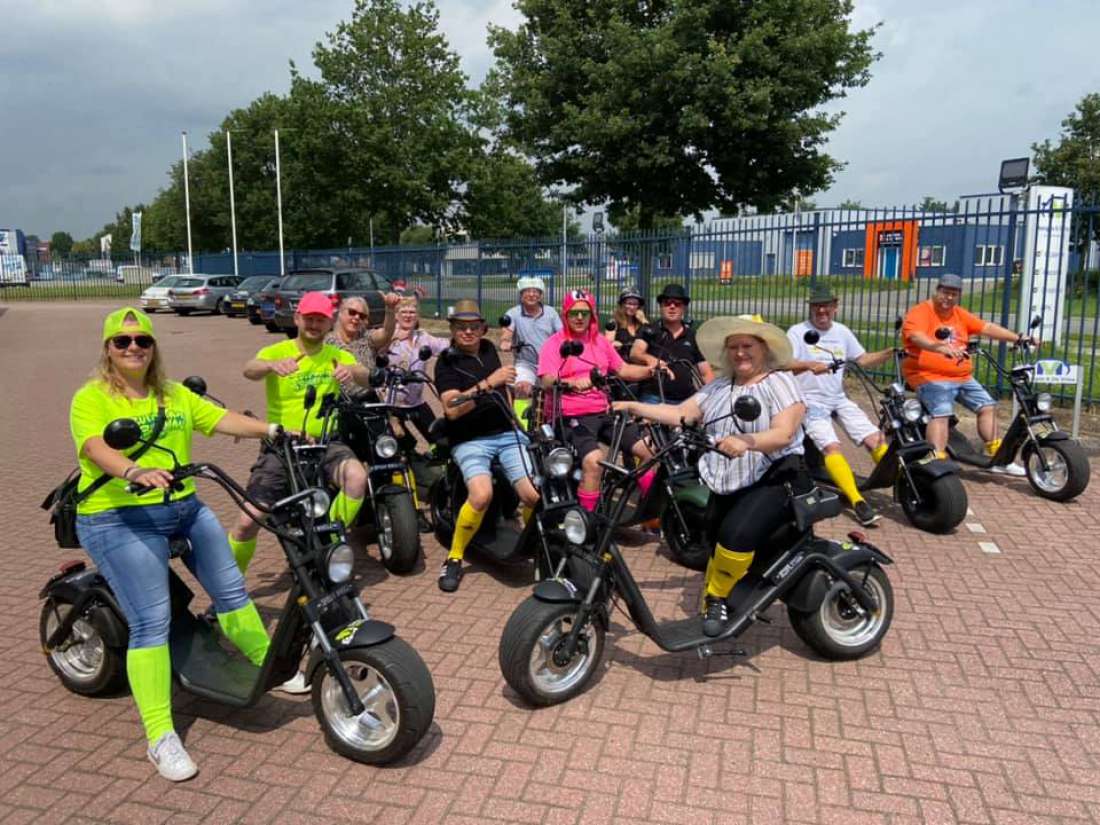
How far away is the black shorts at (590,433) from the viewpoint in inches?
219

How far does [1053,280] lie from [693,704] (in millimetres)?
9233

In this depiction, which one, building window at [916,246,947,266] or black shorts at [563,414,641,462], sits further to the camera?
building window at [916,246,947,266]

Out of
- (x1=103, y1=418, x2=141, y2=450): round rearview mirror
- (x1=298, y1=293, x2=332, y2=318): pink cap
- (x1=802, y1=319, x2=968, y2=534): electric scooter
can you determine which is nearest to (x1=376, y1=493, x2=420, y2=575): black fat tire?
(x1=298, y1=293, x2=332, y2=318): pink cap

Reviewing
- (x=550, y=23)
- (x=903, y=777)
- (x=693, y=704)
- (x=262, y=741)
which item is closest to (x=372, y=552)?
(x=262, y=741)

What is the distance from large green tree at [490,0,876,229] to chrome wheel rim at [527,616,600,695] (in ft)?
47.1

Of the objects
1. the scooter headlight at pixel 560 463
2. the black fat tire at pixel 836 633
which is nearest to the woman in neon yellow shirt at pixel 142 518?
the scooter headlight at pixel 560 463

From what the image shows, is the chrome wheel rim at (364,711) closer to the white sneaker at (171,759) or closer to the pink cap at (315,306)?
the white sneaker at (171,759)

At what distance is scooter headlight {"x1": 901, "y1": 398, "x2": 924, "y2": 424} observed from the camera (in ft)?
20.6

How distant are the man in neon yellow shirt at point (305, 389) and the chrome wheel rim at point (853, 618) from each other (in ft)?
8.61

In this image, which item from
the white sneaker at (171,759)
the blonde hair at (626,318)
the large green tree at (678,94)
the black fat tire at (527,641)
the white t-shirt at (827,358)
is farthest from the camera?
the large green tree at (678,94)

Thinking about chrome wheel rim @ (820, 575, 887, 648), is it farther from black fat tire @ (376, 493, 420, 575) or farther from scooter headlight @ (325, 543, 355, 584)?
black fat tire @ (376, 493, 420, 575)

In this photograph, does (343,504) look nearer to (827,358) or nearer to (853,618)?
(853,618)

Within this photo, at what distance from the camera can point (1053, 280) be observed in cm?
1062

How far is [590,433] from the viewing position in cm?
573
